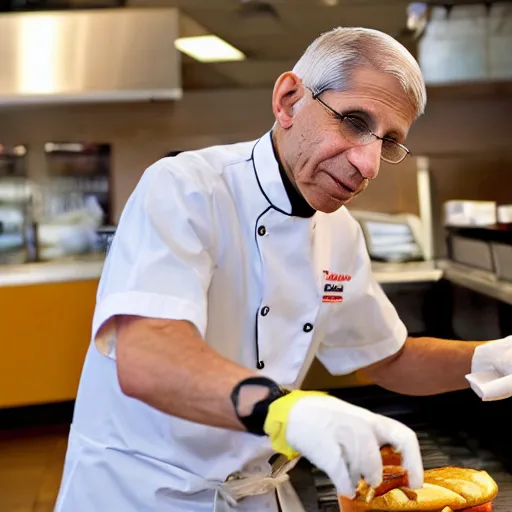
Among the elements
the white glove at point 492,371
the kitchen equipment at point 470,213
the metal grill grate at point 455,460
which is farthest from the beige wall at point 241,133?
the white glove at point 492,371

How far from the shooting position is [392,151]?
3.06 ft

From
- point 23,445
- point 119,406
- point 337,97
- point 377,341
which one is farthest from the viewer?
point 23,445

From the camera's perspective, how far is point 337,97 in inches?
34.1

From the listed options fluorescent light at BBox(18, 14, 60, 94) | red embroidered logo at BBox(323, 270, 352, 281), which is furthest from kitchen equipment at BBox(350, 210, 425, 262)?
red embroidered logo at BBox(323, 270, 352, 281)

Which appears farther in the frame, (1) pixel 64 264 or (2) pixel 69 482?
(1) pixel 64 264

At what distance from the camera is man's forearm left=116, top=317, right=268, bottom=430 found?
676 millimetres

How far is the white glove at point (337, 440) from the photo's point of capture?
0.60 metres

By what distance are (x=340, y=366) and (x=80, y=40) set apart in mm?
2444

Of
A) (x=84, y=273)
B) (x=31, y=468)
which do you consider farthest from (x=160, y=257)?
(x=84, y=273)

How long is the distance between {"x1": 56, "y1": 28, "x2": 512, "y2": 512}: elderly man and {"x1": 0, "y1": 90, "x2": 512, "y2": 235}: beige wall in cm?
228

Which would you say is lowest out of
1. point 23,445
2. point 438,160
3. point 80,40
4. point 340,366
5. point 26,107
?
point 23,445

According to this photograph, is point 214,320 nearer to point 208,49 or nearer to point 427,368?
point 427,368

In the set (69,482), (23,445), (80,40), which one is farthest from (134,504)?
(80,40)

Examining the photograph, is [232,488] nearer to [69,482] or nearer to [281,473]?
[281,473]
